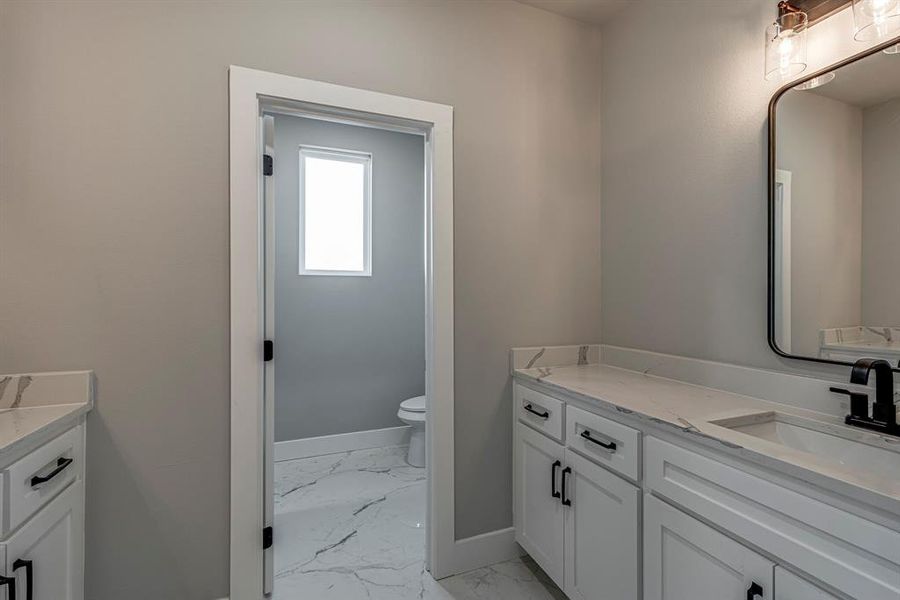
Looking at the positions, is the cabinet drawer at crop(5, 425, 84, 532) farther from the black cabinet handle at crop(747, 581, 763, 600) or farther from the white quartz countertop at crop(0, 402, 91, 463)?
the black cabinet handle at crop(747, 581, 763, 600)

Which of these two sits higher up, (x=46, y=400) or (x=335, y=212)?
(x=335, y=212)

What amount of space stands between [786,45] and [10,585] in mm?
2728

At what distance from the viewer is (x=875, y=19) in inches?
47.6

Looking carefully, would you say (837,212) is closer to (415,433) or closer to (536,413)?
(536,413)

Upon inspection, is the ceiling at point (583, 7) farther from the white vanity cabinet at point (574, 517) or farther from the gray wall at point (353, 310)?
the white vanity cabinet at point (574, 517)

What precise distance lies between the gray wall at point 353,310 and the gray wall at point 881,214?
108 inches

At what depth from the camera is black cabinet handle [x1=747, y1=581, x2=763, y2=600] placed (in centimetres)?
95

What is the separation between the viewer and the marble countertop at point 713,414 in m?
0.82

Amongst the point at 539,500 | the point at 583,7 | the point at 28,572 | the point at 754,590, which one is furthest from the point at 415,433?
the point at 583,7

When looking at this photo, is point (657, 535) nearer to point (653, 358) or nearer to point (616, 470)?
point (616, 470)

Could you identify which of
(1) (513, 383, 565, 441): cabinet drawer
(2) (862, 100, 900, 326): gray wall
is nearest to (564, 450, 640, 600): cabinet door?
(1) (513, 383, 565, 441): cabinet drawer

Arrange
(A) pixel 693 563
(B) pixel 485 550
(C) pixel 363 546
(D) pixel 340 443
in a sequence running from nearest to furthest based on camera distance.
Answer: (A) pixel 693 563, (B) pixel 485 550, (C) pixel 363 546, (D) pixel 340 443

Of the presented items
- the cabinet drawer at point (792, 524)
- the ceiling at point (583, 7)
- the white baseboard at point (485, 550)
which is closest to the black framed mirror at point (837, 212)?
the cabinet drawer at point (792, 524)

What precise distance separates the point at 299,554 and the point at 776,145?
2.64m
